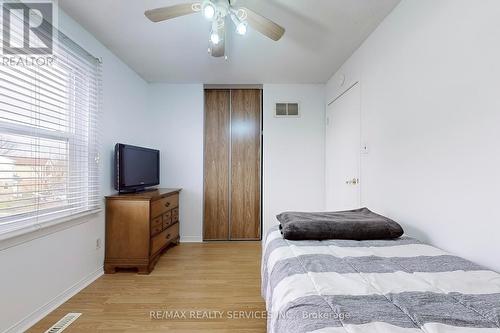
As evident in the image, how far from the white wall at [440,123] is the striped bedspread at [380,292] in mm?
311

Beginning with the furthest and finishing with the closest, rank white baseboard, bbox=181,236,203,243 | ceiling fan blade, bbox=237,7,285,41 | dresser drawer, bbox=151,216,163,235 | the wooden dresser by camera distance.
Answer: white baseboard, bbox=181,236,203,243
dresser drawer, bbox=151,216,163,235
the wooden dresser
ceiling fan blade, bbox=237,7,285,41

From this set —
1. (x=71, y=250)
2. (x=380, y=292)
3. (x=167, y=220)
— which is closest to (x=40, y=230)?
(x=71, y=250)

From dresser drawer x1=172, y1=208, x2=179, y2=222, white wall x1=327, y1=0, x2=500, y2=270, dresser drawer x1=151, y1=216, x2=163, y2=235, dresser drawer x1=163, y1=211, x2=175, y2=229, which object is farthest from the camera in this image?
dresser drawer x1=172, y1=208, x2=179, y2=222

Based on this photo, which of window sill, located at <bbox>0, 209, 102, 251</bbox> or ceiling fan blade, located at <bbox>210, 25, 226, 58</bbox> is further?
ceiling fan blade, located at <bbox>210, 25, 226, 58</bbox>

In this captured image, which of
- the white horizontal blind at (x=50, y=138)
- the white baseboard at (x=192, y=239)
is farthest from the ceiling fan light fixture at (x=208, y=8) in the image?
the white baseboard at (x=192, y=239)

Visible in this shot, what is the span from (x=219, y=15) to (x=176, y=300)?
2261 mm

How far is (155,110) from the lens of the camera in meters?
3.93

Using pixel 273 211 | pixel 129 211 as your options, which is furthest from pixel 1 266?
pixel 273 211

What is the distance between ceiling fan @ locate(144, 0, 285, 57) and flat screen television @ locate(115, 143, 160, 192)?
1.53 metres

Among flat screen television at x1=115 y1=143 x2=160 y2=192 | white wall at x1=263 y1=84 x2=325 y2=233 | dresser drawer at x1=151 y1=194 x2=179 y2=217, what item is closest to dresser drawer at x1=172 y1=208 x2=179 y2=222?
dresser drawer at x1=151 y1=194 x2=179 y2=217

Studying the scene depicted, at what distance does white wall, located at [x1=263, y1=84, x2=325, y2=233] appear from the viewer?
3.96 meters

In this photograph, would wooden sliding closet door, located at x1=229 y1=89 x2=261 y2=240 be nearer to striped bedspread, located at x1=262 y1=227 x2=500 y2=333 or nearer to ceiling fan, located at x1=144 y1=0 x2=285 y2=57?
ceiling fan, located at x1=144 y1=0 x2=285 y2=57

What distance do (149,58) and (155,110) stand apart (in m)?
1.01

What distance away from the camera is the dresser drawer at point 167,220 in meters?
3.21
